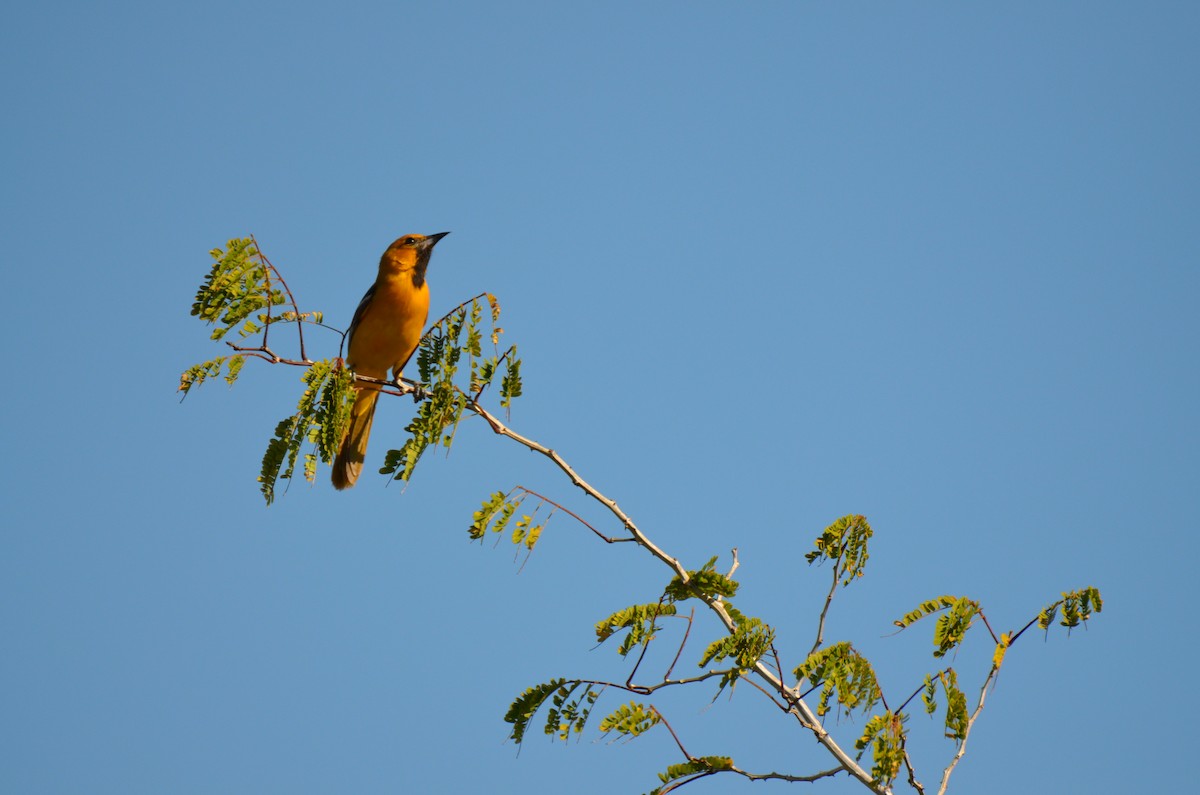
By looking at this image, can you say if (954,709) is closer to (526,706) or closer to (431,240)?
(526,706)

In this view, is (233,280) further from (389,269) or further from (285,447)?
(389,269)

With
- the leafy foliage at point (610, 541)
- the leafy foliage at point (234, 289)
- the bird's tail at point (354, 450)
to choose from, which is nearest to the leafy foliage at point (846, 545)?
the leafy foliage at point (610, 541)

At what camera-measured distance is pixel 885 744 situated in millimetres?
2232

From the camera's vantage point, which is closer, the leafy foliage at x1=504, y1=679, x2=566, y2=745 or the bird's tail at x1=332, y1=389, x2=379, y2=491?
the leafy foliage at x1=504, y1=679, x2=566, y2=745

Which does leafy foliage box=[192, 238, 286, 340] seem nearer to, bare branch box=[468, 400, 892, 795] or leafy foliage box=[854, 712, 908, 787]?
bare branch box=[468, 400, 892, 795]

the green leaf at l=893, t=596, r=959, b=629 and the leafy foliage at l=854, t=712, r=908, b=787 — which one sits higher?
the green leaf at l=893, t=596, r=959, b=629

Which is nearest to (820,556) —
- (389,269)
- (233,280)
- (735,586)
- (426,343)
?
(735,586)

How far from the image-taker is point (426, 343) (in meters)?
2.85

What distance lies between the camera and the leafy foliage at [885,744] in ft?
7.23

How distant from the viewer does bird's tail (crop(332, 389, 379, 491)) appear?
5109 mm

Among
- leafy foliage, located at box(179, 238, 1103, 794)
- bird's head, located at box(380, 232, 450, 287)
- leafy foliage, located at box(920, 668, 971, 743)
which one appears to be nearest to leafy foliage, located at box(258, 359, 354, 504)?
leafy foliage, located at box(179, 238, 1103, 794)

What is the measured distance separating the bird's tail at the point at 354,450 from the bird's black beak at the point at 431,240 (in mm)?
1115

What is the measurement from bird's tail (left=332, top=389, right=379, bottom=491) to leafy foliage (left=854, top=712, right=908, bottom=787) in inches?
131

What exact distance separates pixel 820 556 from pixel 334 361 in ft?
4.39
